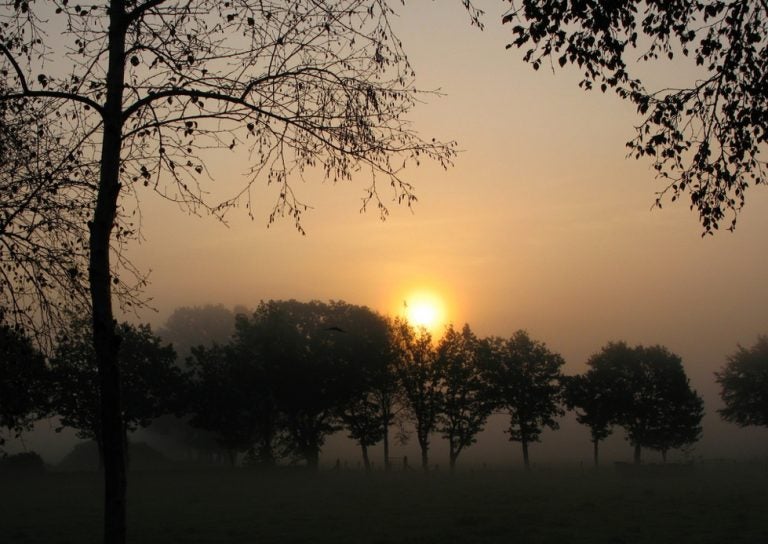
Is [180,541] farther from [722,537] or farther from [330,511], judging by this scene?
[722,537]

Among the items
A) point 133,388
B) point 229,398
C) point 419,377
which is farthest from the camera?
point 419,377

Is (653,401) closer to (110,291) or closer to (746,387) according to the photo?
(746,387)

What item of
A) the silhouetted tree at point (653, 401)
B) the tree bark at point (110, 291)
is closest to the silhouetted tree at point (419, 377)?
the silhouetted tree at point (653, 401)

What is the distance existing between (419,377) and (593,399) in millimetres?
20974

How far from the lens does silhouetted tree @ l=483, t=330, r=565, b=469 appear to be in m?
73.1

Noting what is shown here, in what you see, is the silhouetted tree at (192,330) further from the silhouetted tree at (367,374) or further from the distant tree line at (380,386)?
the silhouetted tree at (367,374)

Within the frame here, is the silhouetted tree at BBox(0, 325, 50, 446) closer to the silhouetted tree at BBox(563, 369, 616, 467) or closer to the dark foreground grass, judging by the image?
the dark foreground grass

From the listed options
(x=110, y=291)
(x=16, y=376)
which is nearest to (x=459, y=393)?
(x=16, y=376)

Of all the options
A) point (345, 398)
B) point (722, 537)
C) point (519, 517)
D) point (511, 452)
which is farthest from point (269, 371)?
point (511, 452)

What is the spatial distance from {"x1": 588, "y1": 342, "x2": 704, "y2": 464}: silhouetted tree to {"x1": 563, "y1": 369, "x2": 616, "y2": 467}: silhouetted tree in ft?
1.82

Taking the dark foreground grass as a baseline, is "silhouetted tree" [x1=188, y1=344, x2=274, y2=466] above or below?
above

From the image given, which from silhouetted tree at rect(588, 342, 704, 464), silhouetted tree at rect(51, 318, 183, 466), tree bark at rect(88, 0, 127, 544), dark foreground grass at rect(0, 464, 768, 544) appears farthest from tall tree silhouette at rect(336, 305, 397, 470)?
tree bark at rect(88, 0, 127, 544)

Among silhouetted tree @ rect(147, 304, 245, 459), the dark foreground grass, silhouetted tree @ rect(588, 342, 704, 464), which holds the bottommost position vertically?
the dark foreground grass

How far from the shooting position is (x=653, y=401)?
74.2 m
